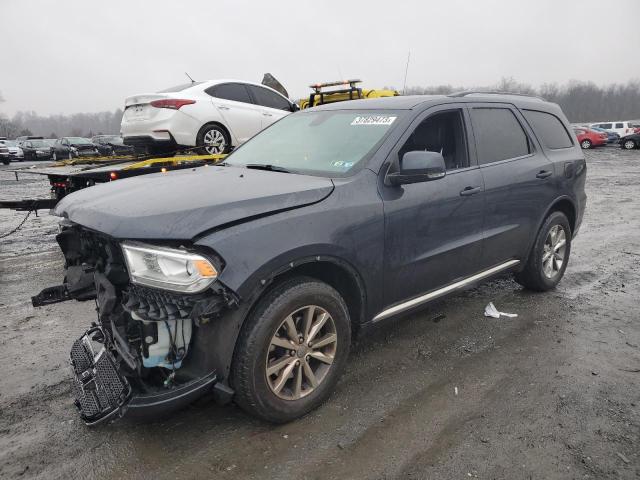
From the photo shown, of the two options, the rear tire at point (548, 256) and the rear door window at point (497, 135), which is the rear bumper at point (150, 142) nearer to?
the rear door window at point (497, 135)

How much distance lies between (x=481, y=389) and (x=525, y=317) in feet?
4.77

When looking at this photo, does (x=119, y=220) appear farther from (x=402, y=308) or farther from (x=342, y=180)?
(x=402, y=308)

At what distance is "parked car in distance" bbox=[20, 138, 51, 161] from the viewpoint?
106 feet

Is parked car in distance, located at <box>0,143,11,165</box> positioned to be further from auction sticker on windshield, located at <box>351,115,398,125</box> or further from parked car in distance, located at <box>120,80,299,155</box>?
auction sticker on windshield, located at <box>351,115,398,125</box>

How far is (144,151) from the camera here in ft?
28.8

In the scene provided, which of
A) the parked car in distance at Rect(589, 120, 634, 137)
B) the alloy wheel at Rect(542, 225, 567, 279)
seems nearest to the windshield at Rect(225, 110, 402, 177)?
the alloy wheel at Rect(542, 225, 567, 279)

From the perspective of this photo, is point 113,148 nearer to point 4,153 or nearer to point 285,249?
point 285,249

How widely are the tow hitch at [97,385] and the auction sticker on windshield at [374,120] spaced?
2206mm

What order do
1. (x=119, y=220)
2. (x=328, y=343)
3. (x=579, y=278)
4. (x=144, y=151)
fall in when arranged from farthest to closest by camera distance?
(x=144, y=151), (x=579, y=278), (x=328, y=343), (x=119, y=220)

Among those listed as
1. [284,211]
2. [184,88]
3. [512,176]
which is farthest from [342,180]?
[184,88]

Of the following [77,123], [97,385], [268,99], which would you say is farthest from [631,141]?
[77,123]

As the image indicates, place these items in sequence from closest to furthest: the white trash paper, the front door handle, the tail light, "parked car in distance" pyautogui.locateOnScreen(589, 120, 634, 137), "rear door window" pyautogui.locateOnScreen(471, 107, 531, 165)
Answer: the front door handle, "rear door window" pyautogui.locateOnScreen(471, 107, 531, 165), the white trash paper, the tail light, "parked car in distance" pyautogui.locateOnScreen(589, 120, 634, 137)

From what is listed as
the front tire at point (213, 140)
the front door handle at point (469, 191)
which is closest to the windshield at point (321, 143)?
the front door handle at point (469, 191)

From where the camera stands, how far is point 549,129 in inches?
188
